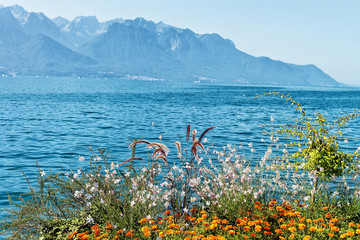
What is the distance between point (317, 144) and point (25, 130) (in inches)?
956

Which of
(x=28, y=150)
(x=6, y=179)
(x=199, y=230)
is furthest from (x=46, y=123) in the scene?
(x=199, y=230)

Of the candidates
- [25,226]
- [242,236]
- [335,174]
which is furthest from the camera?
[335,174]

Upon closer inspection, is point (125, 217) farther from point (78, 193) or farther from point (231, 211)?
point (231, 211)

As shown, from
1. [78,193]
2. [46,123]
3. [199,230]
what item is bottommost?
[46,123]

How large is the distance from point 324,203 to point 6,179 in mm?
11083

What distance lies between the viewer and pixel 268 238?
577 cm

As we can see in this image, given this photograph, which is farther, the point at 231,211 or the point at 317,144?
the point at 317,144

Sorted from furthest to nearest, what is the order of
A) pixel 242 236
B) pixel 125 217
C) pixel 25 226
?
pixel 25 226 < pixel 125 217 < pixel 242 236

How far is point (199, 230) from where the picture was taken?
19.6 feet

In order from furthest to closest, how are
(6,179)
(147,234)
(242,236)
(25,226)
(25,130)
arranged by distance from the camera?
1. (25,130)
2. (6,179)
3. (25,226)
4. (242,236)
5. (147,234)

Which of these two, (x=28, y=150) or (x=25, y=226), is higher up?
(x=25, y=226)

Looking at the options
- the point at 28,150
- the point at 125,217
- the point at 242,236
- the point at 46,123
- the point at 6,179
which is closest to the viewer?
the point at 242,236

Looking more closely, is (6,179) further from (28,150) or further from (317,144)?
(317,144)

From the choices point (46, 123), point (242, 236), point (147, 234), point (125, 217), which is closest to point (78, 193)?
point (125, 217)
